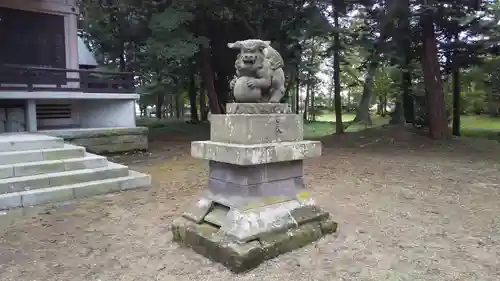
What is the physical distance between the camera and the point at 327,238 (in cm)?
411

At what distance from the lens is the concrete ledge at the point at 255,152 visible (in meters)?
3.55

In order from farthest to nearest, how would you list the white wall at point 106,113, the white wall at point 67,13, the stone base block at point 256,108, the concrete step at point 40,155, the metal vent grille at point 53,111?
the white wall at point 106,113 → the white wall at point 67,13 → the metal vent grille at point 53,111 → the concrete step at point 40,155 → the stone base block at point 256,108

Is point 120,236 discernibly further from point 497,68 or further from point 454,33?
point 497,68

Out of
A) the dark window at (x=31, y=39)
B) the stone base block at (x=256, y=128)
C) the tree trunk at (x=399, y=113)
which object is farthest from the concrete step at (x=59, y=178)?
the tree trunk at (x=399, y=113)

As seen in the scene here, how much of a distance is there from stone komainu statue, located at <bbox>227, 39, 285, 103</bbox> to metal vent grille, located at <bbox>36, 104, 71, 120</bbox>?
9.17m

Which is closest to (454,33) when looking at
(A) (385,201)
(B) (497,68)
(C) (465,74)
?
(B) (497,68)

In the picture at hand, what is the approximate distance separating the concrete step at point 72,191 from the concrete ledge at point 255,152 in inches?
113

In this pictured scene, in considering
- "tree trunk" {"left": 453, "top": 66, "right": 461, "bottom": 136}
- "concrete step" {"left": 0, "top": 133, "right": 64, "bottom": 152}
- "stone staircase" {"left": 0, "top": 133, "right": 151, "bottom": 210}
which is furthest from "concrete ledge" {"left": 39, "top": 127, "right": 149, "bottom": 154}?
"tree trunk" {"left": 453, "top": 66, "right": 461, "bottom": 136}

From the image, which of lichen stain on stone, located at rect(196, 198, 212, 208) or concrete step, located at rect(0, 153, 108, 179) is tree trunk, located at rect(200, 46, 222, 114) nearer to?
concrete step, located at rect(0, 153, 108, 179)

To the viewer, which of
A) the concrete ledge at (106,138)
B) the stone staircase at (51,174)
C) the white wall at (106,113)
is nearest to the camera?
the stone staircase at (51,174)

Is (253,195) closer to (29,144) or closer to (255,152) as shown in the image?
(255,152)

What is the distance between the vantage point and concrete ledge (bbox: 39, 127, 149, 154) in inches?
391

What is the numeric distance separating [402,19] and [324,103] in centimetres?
2586

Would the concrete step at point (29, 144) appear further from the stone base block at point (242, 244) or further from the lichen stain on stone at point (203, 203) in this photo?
the lichen stain on stone at point (203, 203)
